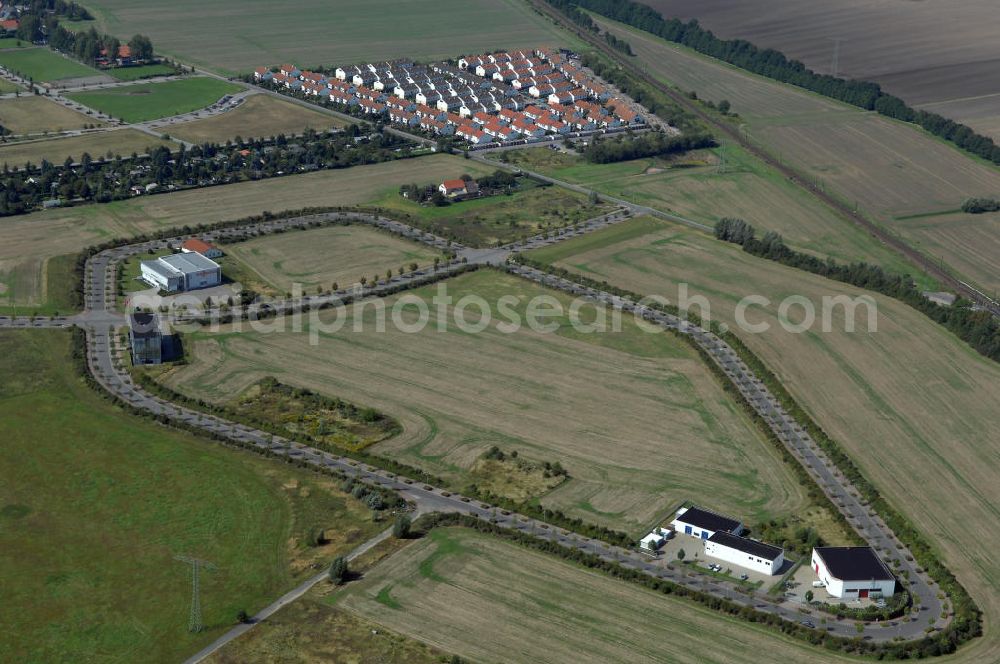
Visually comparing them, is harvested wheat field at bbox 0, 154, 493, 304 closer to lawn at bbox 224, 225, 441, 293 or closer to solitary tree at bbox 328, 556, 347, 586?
lawn at bbox 224, 225, 441, 293

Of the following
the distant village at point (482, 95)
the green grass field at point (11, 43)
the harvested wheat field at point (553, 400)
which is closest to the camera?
the harvested wheat field at point (553, 400)

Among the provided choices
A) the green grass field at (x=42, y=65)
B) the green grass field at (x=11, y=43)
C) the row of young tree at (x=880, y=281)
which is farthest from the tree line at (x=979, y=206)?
the green grass field at (x=11, y=43)

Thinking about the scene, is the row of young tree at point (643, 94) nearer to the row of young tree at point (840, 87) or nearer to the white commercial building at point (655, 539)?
the row of young tree at point (840, 87)

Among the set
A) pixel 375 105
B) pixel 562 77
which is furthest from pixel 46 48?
pixel 562 77

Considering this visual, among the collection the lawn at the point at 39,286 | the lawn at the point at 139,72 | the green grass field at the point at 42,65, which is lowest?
the lawn at the point at 39,286

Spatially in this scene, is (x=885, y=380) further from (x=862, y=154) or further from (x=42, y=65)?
(x=42, y=65)

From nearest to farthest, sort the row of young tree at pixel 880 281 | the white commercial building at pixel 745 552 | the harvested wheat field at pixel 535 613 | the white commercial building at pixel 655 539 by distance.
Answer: the harvested wheat field at pixel 535 613 → the white commercial building at pixel 745 552 → the white commercial building at pixel 655 539 → the row of young tree at pixel 880 281
